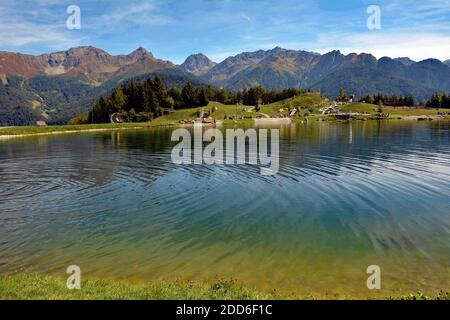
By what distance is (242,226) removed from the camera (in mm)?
26391

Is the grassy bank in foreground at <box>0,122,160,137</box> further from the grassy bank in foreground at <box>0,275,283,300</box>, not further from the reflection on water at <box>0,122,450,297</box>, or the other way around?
the grassy bank in foreground at <box>0,275,283,300</box>

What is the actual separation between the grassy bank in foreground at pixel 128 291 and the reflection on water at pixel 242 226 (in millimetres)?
1624

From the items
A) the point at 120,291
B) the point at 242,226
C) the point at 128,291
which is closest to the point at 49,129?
the point at 242,226

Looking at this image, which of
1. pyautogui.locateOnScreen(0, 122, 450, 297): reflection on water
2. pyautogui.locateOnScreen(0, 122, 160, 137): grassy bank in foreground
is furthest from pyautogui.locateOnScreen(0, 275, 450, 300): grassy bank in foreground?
pyautogui.locateOnScreen(0, 122, 160, 137): grassy bank in foreground

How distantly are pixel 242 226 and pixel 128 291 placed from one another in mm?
11826

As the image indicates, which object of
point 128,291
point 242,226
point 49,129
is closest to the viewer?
point 128,291

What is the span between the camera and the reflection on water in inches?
768

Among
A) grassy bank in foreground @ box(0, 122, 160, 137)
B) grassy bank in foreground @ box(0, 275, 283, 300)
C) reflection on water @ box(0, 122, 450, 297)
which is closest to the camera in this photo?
grassy bank in foreground @ box(0, 275, 283, 300)

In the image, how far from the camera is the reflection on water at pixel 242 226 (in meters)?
19.5

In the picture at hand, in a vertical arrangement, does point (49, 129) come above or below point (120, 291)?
above

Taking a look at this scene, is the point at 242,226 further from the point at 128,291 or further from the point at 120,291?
the point at 120,291

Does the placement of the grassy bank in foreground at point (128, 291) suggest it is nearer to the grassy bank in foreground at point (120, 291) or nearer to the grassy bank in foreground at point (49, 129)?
the grassy bank in foreground at point (120, 291)

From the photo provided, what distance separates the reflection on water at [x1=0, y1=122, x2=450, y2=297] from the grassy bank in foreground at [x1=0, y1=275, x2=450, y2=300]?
162cm
